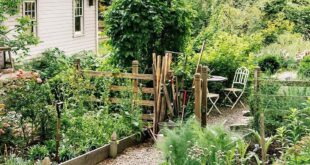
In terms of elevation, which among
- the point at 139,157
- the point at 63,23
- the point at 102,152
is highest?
the point at 63,23

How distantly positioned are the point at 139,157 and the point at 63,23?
1031 cm

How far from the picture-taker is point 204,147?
535 centimetres

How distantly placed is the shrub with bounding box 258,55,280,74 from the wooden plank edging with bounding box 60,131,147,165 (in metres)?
7.85

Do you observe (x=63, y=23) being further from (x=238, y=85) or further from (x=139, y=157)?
(x=139, y=157)

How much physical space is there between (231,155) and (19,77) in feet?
11.5

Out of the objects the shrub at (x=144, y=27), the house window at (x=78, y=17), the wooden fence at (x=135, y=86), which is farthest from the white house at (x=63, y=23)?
the wooden fence at (x=135, y=86)

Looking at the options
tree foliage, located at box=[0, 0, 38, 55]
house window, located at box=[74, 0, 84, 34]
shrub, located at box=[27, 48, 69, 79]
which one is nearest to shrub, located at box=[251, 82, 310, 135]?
shrub, located at box=[27, 48, 69, 79]

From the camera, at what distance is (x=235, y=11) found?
61.6ft

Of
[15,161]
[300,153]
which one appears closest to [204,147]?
[300,153]

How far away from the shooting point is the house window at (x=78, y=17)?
18.3 metres

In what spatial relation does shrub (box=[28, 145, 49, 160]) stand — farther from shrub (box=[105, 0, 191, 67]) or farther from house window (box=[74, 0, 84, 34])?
house window (box=[74, 0, 84, 34])

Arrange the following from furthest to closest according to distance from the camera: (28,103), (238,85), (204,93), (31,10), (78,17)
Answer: (78,17) < (31,10) < (238,85) < (204,93) < (28,103)

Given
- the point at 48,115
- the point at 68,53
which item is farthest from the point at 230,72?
the point at 68,53

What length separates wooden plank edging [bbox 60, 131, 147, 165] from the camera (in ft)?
23.1
